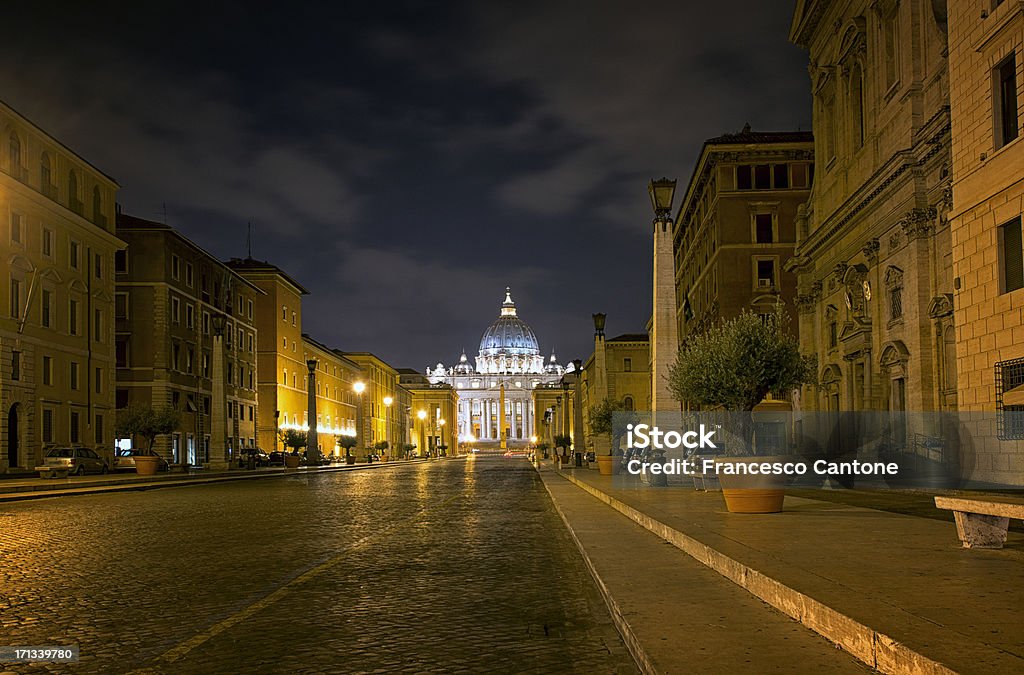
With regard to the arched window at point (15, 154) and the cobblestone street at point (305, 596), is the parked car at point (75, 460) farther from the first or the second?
the cobblestone street at point (305, 596)

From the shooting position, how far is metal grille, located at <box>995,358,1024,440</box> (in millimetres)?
19609

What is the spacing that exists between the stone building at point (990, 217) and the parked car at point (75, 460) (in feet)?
106

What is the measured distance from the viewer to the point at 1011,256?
20.4 metres

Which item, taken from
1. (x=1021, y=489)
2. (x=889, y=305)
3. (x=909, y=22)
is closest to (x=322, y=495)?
(x=1021, y=489)

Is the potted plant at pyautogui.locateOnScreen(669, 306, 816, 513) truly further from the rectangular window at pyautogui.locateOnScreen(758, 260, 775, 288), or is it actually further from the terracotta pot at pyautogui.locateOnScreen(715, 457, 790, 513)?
the rectangular window at pyautogui.locateOnScreen(758, 260, 775, 288)

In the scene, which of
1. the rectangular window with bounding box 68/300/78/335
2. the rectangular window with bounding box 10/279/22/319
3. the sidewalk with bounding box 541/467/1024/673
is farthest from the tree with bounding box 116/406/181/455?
the sidewalk with bounding box 541/467/1024/673

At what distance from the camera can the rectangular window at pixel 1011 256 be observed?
65.9 ft

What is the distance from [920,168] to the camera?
30.8 metres

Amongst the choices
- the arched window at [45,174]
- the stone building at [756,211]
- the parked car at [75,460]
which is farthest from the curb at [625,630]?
the stone building at [756,211]

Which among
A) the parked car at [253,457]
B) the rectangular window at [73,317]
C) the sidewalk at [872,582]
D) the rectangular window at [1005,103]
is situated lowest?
the parked car at [253,457]

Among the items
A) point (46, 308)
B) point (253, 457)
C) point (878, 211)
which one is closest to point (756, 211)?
point (878, 211)

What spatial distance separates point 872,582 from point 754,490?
714cm

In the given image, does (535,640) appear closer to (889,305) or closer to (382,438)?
(889,305)

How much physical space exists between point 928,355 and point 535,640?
87.9 ft
